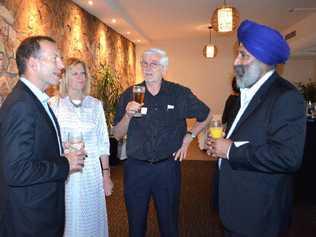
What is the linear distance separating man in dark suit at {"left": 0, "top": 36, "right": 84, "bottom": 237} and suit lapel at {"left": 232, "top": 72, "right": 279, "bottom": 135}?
2.80 feet

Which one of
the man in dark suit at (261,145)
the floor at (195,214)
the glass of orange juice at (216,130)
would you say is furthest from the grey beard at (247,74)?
the floor at (195,214)

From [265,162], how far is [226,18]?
142 inches

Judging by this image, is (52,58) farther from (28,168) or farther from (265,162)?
(265,162)


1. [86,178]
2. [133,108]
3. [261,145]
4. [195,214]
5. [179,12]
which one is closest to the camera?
[261,145]

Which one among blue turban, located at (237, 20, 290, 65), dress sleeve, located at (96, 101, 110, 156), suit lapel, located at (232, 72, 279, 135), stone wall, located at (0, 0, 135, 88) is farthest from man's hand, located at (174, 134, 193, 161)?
stone wall, located at (0, 0, 135, 88)

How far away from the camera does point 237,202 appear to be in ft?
4.96

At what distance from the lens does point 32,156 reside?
4.38 feet

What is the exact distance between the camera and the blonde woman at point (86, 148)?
210 centimetres

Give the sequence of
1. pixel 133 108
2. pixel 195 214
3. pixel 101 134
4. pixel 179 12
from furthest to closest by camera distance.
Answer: pixel 179 12 → pixel 195 214 → pixel 101 134 → pixel 133 108

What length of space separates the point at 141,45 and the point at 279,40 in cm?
899

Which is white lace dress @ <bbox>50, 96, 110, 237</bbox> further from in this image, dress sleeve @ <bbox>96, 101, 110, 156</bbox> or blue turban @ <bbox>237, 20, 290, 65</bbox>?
blue turban @ <bbox>237, 20, 290, 65</bbox>

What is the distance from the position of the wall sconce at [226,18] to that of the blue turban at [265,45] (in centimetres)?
317

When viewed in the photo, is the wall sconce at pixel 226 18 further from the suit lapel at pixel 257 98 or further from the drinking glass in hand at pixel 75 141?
the drinking glass in hand at pixel 75 141

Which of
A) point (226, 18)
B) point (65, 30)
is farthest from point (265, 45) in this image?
point (65, 30)
